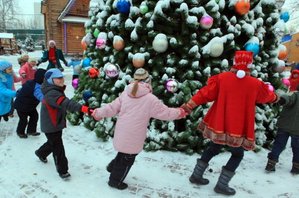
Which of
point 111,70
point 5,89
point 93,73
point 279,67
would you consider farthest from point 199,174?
point 5,89

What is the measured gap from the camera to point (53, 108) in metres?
4.23

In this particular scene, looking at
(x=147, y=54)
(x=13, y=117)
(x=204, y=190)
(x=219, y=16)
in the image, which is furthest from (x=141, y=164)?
(x=13, y=117)

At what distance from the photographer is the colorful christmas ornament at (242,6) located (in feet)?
17.0

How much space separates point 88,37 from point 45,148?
276 cm

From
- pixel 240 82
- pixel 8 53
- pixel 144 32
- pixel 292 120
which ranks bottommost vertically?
pixel 8 53

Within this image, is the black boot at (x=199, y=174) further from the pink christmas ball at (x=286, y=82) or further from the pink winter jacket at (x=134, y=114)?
the pink christmas ball at (x=286, y=82)

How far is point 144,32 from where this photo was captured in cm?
533

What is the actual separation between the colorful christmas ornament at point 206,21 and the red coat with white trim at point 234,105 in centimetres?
141

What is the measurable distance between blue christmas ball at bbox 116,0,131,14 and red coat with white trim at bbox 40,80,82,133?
1.90m

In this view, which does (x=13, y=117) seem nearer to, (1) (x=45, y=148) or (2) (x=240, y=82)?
(1) (x=45, y=148)

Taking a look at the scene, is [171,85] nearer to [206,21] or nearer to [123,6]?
[206,21]

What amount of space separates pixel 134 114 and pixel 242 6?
2.80 meters

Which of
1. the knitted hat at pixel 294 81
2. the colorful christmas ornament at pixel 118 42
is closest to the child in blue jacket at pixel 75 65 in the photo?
the colorful christmas ornament at pixel 118 42

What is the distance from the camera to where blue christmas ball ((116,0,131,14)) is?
5320 mm
